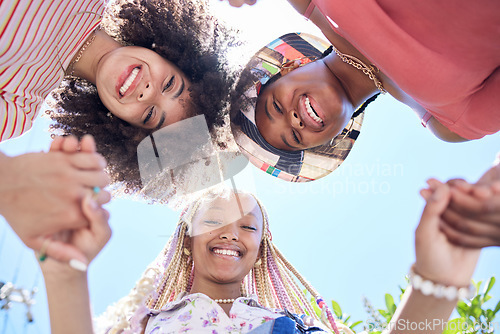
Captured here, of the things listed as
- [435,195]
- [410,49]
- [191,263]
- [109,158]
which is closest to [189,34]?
[109,158]

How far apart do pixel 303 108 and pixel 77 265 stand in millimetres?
646

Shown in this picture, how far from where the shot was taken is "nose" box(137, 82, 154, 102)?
0.91 m

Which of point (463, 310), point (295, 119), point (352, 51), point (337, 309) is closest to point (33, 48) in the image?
point (295, 119)

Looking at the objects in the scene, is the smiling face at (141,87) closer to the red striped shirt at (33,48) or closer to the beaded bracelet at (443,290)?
the red striped shirt at (33,48)

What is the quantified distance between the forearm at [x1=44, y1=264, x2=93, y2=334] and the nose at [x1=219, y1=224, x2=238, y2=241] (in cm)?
53

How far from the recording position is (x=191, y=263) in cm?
125

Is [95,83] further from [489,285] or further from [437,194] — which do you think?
[489,285]

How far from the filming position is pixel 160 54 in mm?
1035

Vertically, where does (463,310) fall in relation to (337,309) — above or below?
above

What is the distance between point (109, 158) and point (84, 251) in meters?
0.62

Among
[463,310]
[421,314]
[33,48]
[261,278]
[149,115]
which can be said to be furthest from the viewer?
[261,278]

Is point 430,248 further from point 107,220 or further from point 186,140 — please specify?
point 186,140

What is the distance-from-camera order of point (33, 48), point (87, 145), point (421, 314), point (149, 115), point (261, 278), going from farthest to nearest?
point (261, 278)
point (149, 115)
point (33, 48)
point (421, 314)
point (87, 145)

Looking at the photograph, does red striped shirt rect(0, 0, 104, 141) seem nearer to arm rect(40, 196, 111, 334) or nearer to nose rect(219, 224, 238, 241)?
arm rect(40, 196, 111, 334)
